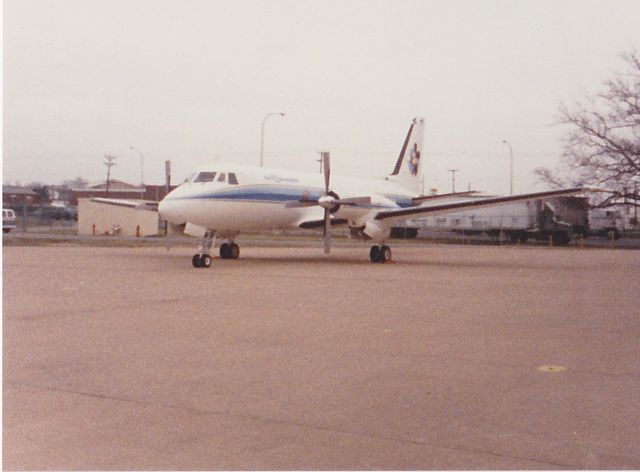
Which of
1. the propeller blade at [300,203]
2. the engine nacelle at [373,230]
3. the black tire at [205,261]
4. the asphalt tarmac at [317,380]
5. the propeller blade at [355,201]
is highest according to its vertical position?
the propeller blade at [355,201]

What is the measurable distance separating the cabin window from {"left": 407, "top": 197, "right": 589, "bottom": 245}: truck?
1194 inches

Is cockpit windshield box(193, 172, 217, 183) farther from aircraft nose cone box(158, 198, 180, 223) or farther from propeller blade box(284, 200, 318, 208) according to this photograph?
propeller blade box(284, 200, 318, 208)

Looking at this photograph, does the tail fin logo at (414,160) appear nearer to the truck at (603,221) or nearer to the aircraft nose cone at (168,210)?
the aircraft nose cone at (168,210)

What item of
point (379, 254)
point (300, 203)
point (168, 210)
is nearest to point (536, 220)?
point (379, 254)

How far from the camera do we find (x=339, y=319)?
10703 millimetres

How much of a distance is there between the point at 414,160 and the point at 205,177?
44.2 feet

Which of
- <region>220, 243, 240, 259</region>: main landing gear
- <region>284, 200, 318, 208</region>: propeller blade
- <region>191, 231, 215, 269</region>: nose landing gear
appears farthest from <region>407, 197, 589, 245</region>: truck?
<region>191, 231, 215, 269</region>: nose landing gear

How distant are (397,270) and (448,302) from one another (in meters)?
8.24

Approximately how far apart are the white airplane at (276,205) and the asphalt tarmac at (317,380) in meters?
6.96

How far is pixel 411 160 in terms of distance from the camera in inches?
1271

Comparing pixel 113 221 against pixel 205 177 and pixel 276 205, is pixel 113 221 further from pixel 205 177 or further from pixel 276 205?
pixel 205 177

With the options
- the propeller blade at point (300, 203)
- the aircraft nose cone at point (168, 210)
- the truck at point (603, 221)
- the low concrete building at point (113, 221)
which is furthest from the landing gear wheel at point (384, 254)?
the truck at point (603, 221)

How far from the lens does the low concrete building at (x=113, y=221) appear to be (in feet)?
167

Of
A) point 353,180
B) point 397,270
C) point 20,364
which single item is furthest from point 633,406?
point 353,180
